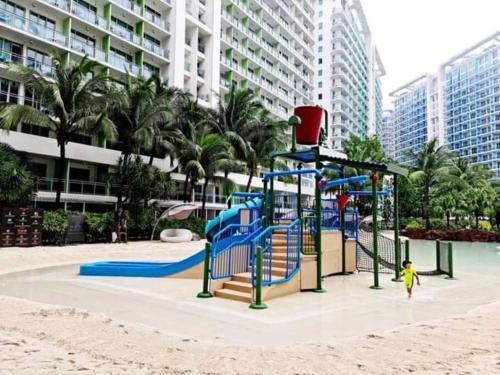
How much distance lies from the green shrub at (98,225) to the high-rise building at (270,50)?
86.4 feet

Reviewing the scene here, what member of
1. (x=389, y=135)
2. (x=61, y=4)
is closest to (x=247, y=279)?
(x=61, y=4)

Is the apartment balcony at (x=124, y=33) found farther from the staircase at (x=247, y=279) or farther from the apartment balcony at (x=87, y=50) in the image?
the staircase at (x=247, y=279)

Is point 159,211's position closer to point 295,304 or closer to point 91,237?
point 91,237

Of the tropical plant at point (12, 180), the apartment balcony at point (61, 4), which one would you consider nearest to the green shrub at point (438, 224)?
the tropical plant at point (12, 180)

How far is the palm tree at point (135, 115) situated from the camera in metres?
24.9

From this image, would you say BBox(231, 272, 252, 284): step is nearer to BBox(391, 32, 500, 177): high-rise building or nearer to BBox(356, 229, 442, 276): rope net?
BBox(356, 229, 442, 276): rope net

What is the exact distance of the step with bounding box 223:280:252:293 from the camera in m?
8.77

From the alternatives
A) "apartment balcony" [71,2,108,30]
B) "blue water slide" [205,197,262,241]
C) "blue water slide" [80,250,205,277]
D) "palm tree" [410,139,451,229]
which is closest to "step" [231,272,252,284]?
"blue water slide" [80,250,205,277]

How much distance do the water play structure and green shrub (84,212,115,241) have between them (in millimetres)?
11101

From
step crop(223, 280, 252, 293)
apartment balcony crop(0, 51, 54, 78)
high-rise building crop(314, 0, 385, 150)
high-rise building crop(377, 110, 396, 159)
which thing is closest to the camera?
step crop(223, 280, 252, 293)

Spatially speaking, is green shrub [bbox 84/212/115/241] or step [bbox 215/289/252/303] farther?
green shrub [bbox 84/212/115/241]

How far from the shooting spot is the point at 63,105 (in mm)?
21688

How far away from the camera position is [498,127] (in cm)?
11412

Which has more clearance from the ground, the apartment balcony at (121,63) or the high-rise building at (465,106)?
the high-rise building at (465,106)
